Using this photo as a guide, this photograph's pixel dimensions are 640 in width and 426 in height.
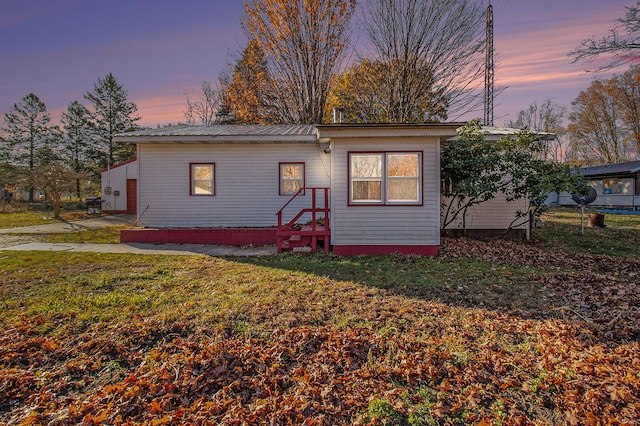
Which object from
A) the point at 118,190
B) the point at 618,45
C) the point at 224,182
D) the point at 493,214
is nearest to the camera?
the point at 493,214

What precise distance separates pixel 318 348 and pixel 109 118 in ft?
120

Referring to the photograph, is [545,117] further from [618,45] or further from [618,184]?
[618,45]

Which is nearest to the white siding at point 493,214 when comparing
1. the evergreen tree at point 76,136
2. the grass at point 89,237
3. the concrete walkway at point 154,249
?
the concrete walkway at point 154,249

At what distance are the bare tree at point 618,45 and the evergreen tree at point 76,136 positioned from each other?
37.2 meters

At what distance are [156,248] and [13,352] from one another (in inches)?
231

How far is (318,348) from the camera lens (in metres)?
3.24

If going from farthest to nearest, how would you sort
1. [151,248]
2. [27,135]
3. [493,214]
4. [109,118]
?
[109,118]
[27,135]
[493,214]
[151,248]

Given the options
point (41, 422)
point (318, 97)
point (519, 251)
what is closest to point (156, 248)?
point (41, 422)

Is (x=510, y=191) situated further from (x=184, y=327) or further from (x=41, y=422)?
(x=41, y=422)

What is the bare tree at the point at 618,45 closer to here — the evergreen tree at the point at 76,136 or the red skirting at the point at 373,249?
the red skirting at the point at 373,249

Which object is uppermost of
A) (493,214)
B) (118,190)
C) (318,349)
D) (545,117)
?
(545,117)

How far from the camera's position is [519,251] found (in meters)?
8.19

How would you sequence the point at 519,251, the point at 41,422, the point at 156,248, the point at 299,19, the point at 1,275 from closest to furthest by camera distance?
the point at 41,422, the point at 1,275, the point at 519,251, the point at 156,248, the point at 299,19

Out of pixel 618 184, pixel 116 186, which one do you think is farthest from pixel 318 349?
pixel 618 184
